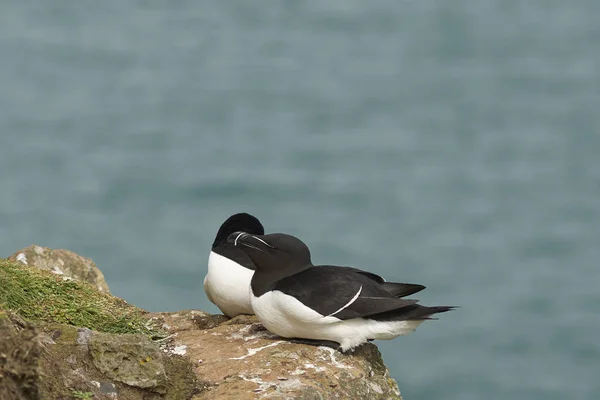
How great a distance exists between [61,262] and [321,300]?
375 cm

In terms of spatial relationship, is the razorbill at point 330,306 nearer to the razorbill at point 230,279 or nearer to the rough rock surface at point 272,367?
the rough rock surface at point 272,367

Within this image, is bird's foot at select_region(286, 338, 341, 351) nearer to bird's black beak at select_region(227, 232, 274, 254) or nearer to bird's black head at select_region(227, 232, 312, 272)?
bird's black head at select_region(227, 232, 312, 272)

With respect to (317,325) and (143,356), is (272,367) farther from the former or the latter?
(143,356)

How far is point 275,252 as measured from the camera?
8617 mm

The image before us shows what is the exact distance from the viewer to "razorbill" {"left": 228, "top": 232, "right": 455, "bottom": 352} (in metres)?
8.12

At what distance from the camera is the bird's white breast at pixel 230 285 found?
9641 millimetres

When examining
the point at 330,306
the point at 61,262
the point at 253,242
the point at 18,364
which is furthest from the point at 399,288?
the point at 61,262

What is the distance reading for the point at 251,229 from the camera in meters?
10.4

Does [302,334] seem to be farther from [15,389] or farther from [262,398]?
[15,389]

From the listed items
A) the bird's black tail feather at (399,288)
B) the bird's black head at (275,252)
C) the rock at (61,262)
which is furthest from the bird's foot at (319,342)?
the rock at (61,262)

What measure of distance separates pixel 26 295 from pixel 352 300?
2566mm

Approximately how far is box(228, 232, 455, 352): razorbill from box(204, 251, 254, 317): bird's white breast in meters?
1.07

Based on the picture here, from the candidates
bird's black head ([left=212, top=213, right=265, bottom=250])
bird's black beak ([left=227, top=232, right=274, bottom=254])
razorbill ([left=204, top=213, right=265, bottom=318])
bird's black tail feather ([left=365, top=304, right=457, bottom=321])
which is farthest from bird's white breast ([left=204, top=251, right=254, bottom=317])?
bird's black tail feather ([left=365, top=304, right=457, bottom=321])

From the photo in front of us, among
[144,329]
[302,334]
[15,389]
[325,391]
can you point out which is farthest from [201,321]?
[15,389]
